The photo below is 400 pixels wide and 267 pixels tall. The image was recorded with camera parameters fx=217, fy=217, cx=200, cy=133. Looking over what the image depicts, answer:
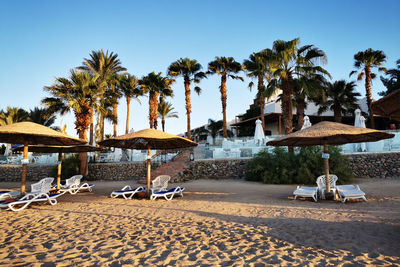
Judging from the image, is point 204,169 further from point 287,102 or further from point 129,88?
point 129,88

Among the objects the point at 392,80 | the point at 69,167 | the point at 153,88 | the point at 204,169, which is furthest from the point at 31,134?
the point at 392,80

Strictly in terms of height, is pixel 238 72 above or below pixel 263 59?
above

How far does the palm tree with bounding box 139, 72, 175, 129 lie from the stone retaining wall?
8.54 meters

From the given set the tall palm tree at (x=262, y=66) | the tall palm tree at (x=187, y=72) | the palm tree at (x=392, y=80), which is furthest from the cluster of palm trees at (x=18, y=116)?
the palm tree at (x=392, y=80)

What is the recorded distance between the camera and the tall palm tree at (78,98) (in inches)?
535

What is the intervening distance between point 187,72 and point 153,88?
13.6 ft

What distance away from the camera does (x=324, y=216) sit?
15.4ft

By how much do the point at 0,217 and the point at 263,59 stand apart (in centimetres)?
1362

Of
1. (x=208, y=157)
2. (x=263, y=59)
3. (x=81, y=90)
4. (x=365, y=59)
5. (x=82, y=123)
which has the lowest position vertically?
(x=208, y=157)

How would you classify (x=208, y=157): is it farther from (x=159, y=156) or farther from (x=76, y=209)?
(x=76, y=209)

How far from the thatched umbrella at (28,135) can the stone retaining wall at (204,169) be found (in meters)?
7.09

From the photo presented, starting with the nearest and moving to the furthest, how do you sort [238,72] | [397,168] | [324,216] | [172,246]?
[172,246] → [324,216] → [397,168] → [238,72]

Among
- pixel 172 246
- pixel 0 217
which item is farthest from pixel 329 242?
pixel 0 217

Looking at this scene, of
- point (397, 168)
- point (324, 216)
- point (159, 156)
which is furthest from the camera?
point (159, 156)
